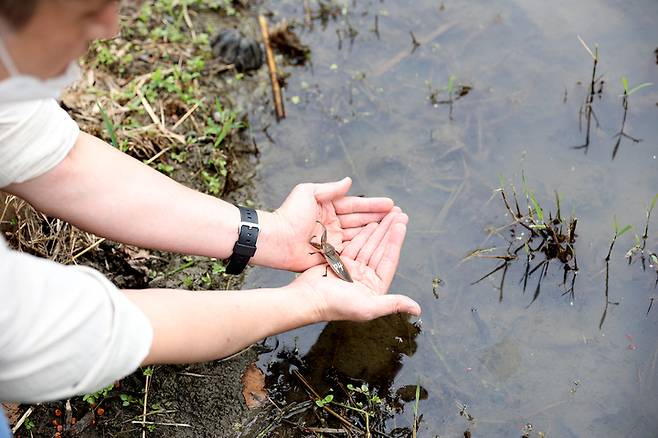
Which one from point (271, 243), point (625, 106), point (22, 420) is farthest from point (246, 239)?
point (625, 106)

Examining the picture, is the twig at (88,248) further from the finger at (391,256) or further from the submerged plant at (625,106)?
the submerged plant at (625,106)

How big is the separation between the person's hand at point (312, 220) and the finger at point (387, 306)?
46 cm

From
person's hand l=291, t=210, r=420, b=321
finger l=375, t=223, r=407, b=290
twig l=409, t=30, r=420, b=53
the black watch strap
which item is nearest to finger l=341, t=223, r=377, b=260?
person's hand l=291, t=210, r=420, b=321

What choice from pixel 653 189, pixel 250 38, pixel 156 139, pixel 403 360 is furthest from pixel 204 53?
pixel 653 189

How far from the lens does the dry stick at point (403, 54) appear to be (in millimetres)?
4695

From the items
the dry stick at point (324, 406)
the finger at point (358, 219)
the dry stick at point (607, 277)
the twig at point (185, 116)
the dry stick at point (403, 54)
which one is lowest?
the dry stick at point (324, 406)

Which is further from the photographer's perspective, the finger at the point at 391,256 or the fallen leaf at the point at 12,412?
the finger at the point at 391,256

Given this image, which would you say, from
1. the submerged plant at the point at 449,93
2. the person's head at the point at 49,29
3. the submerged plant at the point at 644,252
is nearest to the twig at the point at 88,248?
the person's head at the point at 49,29

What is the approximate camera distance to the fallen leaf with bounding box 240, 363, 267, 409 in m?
3.30

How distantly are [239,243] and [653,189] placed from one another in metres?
2.35

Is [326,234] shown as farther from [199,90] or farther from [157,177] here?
[199,90]

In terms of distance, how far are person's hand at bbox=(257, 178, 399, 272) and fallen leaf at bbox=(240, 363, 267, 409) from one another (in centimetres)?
51

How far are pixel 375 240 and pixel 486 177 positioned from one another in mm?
1009

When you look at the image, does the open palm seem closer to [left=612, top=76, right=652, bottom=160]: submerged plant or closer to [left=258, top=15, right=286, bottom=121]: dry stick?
[left=258, top=15, right=286, bottom=121]: dry stick
